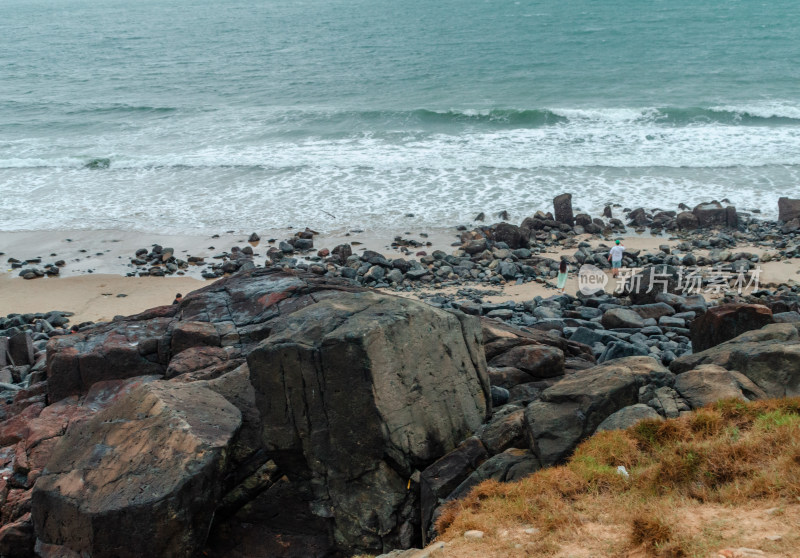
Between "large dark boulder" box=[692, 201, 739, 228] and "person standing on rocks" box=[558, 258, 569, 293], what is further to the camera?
"large dark boulder" box=[692, 201, 739, 228]

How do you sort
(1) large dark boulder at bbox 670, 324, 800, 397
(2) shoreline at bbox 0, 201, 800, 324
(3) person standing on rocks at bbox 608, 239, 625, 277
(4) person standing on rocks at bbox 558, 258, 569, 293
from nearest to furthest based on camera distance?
1. (1) large dark boulder at bbox 670, 324, 800, 397
2. (4) person standing on rocks at bbox 558, 258, 569, 293
3. (2) shoreline at bbox 0, 201, 800, 324
4. (3) person standing on rocks at bbox 608, 239, 625, 277

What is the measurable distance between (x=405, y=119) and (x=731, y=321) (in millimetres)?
31962

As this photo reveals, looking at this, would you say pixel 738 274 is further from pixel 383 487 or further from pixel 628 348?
pixel 383 487

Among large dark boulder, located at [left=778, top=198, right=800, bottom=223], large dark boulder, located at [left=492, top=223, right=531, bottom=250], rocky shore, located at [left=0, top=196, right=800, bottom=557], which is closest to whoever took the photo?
rocky shore, located at [left=0, top=196, right=800, bottom=557]

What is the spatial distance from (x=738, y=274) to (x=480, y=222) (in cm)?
908

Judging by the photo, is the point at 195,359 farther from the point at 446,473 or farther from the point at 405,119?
the point at 405,119

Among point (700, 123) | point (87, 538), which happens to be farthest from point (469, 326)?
point (700, 123)

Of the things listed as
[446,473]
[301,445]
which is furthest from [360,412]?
[446,473]

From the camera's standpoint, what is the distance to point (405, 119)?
137ft

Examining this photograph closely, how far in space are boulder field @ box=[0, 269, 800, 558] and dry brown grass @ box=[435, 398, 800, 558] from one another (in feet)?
1.58

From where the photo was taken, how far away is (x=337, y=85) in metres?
51.6

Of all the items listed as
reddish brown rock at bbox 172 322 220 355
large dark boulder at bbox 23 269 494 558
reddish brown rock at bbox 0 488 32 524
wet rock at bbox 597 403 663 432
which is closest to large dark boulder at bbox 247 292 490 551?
large dark boulder at bbox 23 269 494 558

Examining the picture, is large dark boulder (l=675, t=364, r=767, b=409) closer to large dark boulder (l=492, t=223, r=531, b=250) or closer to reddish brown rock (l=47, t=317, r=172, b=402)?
reddish brown rock (l=47, t=317, r=172, b=402)

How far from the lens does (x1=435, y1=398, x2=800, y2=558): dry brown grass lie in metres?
6.05
